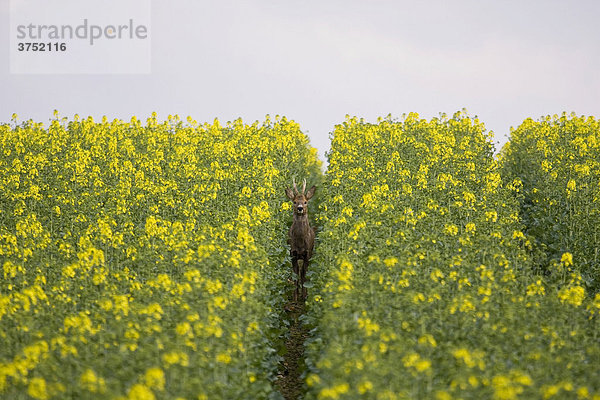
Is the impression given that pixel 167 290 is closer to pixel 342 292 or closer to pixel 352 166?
pixel 342 292

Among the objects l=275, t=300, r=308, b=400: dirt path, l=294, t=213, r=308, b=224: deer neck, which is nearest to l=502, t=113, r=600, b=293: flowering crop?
l=275, t=300, r=308, b=400: dirt path

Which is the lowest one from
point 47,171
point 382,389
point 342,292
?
point 382,389

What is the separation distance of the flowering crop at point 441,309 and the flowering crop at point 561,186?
4.34ft

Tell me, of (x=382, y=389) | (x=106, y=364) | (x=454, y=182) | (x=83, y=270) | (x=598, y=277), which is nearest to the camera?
(x=382, y=389)

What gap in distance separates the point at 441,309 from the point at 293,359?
4147 millimetres

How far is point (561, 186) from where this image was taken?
802 inches

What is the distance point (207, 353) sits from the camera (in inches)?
365

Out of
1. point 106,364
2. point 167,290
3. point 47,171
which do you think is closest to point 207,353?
point 106,364

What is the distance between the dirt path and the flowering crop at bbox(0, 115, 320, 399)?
1.74 ft

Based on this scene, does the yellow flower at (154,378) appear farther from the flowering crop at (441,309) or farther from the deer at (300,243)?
the deer at (300,243)

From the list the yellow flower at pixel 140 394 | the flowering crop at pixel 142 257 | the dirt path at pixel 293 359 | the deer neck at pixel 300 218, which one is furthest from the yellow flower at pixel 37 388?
the deer neck at pixel 300 218

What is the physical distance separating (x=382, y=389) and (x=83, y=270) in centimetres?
757

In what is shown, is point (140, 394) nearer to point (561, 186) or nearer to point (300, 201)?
point (300, 201)

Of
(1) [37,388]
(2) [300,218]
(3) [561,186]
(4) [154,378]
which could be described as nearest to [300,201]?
(2) [300,218]
